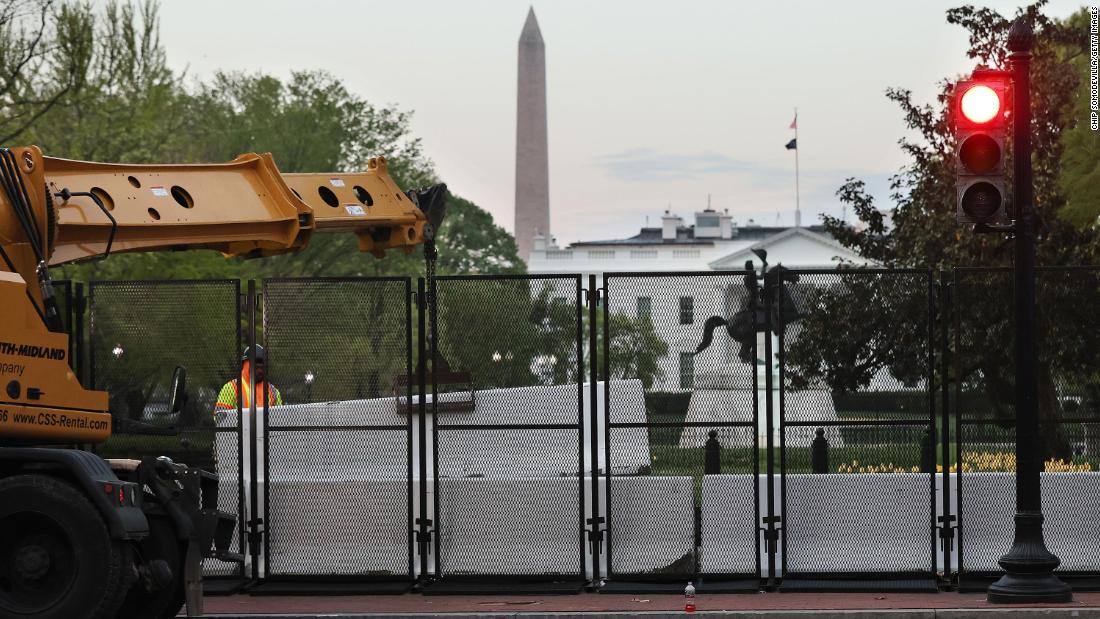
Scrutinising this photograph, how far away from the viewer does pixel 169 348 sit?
15.2m

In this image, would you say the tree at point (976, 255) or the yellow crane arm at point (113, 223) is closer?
the yellow crane arm at point (113, 223)

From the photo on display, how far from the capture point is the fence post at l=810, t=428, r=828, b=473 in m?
14.8

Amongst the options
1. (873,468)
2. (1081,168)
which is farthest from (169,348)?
(1081,168)

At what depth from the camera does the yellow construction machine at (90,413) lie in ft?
37.0

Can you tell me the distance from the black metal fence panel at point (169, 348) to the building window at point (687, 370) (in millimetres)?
3718

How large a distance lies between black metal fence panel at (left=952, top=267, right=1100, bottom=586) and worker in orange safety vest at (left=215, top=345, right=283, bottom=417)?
569 cm

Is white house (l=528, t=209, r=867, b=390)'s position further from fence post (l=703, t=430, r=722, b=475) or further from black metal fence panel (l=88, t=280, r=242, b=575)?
black metal fence panel (l=88, t=280, r=242, b=575)

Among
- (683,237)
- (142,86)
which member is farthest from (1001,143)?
(683,237)

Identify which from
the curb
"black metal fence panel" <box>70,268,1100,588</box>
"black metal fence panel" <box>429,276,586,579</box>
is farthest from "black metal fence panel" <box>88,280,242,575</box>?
the curb

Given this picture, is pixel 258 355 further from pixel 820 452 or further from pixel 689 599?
pixel 820 452

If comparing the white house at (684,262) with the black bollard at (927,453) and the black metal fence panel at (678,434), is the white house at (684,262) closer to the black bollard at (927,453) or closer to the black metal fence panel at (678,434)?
the black metal fence panel at (678,434)

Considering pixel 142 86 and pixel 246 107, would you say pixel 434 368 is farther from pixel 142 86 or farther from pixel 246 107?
pixel 246 107

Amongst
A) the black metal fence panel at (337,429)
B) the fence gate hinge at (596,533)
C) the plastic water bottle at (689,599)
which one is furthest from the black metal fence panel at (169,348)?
the plastic water bottle at (689,599)

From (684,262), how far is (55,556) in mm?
127040
